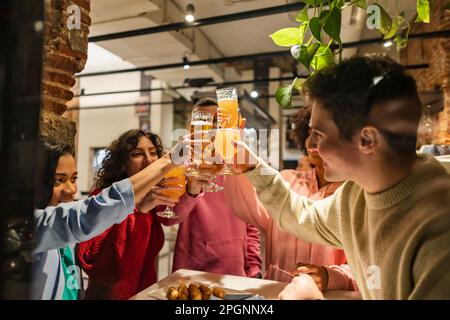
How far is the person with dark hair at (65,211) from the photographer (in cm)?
74

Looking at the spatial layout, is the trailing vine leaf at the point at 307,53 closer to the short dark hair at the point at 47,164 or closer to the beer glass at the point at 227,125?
the beer glass at the point at 227,125

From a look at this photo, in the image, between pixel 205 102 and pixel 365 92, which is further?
pixel 205 102

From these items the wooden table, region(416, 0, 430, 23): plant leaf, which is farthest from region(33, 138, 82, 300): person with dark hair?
region(416, 0, 430, 23): plant leaf

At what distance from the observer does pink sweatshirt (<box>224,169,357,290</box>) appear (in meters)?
1.14

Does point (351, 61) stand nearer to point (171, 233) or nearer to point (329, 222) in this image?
point (329, 222)

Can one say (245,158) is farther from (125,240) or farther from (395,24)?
(395,24)

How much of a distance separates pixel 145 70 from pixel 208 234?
2.57 ft

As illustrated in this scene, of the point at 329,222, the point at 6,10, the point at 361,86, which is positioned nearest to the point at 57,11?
the point at 6,10

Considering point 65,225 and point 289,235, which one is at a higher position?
point 65,225

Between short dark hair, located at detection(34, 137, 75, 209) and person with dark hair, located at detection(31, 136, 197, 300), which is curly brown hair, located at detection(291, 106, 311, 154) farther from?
short dark hair, located at detection(34, 137, 75, 209)

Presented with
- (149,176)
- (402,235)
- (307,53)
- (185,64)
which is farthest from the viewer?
(185,64)

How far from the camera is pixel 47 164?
0.86 m

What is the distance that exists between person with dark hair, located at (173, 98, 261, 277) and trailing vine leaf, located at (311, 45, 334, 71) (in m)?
0.37

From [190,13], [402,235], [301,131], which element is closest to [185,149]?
[301,131]
